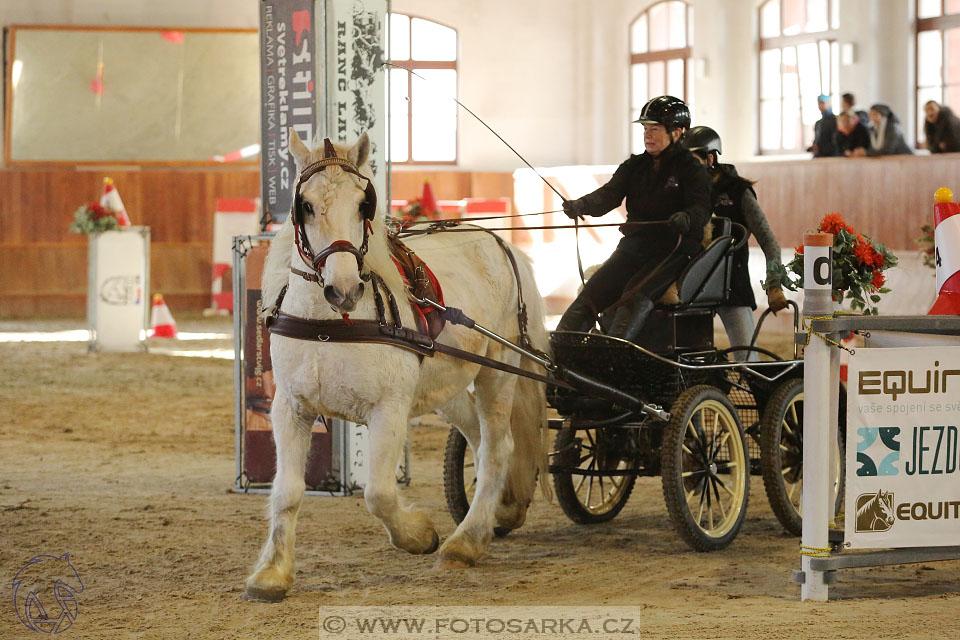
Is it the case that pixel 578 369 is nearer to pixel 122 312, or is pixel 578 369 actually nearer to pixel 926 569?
pixel 926 569

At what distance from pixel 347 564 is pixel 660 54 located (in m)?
16.5

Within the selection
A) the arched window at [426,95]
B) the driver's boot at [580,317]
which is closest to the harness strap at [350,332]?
the driver's boot at [580,317]

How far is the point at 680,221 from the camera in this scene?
5.76 metres

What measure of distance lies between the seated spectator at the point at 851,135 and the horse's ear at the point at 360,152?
40.3 feet

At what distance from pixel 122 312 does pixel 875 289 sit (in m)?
11.0

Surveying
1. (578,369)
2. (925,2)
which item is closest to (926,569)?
(578,369)

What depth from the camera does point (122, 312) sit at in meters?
14.8

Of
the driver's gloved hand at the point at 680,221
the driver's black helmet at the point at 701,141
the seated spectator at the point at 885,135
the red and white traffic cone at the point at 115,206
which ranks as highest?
the seated spectator at the point at 885,135

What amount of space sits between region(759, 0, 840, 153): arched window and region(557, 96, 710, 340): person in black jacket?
1258 cm

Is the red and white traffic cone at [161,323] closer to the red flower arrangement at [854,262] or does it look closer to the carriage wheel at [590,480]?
the carriage wheel at [590,480]

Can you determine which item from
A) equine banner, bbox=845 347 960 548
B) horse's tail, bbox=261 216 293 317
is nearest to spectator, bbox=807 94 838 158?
equine banner, bbox=845 347 960 548

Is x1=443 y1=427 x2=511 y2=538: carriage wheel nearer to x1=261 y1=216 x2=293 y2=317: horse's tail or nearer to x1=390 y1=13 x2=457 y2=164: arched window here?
x1=261 y1=216 x2=293 y2=317: horse's tail

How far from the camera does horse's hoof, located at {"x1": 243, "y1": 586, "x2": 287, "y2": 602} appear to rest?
4.51 meters

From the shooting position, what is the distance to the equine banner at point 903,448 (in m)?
4.58
